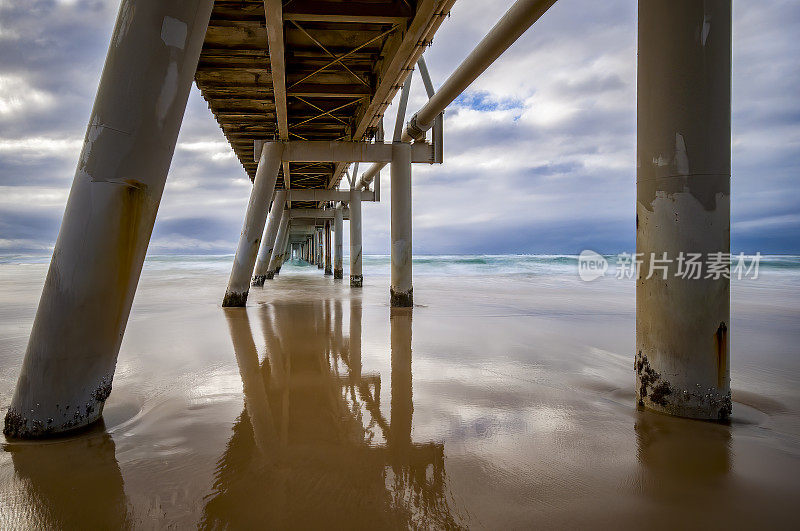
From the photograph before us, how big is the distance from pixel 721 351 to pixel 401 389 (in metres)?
2.10

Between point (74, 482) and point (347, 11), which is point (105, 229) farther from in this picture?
point (347, 11)

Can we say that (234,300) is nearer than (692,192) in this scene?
No

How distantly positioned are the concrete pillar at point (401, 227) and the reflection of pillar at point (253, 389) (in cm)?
402

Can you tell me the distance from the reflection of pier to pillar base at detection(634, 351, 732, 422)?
1536 millimetres

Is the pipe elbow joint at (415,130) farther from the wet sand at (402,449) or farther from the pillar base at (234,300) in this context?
the wet sand at (402,449)

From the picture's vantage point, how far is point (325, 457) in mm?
2412

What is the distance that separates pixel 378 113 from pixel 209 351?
5926mm

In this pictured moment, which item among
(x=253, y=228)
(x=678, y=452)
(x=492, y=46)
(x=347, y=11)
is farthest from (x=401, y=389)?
(x=253, y=228)

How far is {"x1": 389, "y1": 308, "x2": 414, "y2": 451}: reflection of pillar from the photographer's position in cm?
272

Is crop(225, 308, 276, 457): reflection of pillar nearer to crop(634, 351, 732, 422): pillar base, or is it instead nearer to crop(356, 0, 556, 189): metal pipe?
crop(634, 351, 732, 422): pillar base

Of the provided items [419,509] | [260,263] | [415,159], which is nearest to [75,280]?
[419,509]

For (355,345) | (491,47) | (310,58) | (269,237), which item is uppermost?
(310,58)

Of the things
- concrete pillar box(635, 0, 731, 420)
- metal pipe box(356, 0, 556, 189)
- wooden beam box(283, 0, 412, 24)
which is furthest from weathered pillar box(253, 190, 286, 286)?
concrete pillar box(635, 0, 731, 420)

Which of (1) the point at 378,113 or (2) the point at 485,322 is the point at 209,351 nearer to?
(2) the point at 485,322
